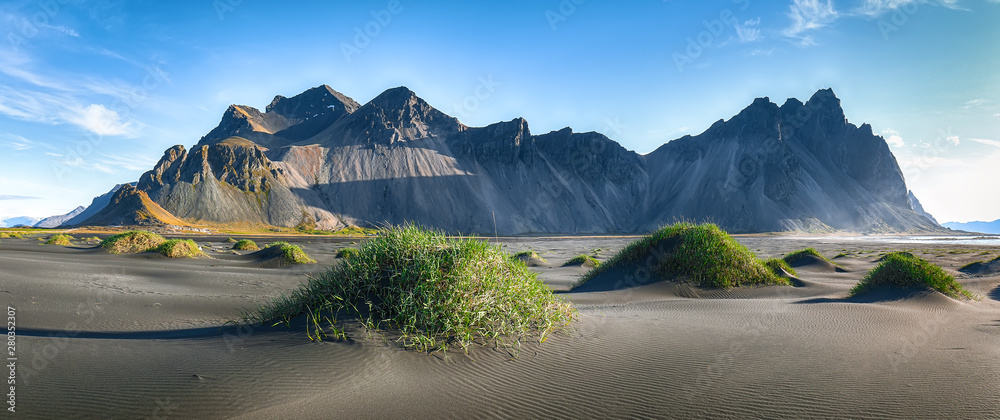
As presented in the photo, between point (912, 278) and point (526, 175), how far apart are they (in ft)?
426

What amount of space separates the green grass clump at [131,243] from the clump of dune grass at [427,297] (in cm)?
2048

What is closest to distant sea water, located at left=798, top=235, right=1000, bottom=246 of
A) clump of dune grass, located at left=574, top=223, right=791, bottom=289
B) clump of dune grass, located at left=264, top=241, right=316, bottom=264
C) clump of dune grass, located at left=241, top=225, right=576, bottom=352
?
clump of dune grass, located at left=574, top=223, right=791, bottom=289

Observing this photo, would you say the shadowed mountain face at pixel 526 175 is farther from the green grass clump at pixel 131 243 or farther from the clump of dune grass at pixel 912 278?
the clump of dune grass at pixel 912 278

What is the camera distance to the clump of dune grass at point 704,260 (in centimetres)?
1240

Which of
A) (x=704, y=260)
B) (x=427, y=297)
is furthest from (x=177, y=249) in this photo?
(x=704, y=260)

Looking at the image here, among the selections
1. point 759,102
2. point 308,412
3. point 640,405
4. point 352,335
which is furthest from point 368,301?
point 759,102

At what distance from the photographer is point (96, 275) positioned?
12805 millimetres

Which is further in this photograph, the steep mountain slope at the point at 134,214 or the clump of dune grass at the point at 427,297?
the steep mountain slope at the point at 134,214

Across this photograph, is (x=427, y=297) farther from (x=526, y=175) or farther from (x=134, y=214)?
(x=526, y=175)

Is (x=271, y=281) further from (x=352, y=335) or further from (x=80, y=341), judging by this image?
(x=352, y=335)

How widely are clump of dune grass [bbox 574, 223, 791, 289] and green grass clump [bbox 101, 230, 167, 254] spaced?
23.3 metres

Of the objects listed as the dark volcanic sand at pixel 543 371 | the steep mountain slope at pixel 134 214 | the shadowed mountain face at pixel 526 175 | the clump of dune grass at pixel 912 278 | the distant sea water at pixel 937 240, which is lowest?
the distant sea water at pixel 937 240

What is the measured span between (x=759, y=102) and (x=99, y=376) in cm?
17045

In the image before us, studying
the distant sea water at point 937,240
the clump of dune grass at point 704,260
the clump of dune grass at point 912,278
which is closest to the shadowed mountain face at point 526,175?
the distant sea water at point 937,240
